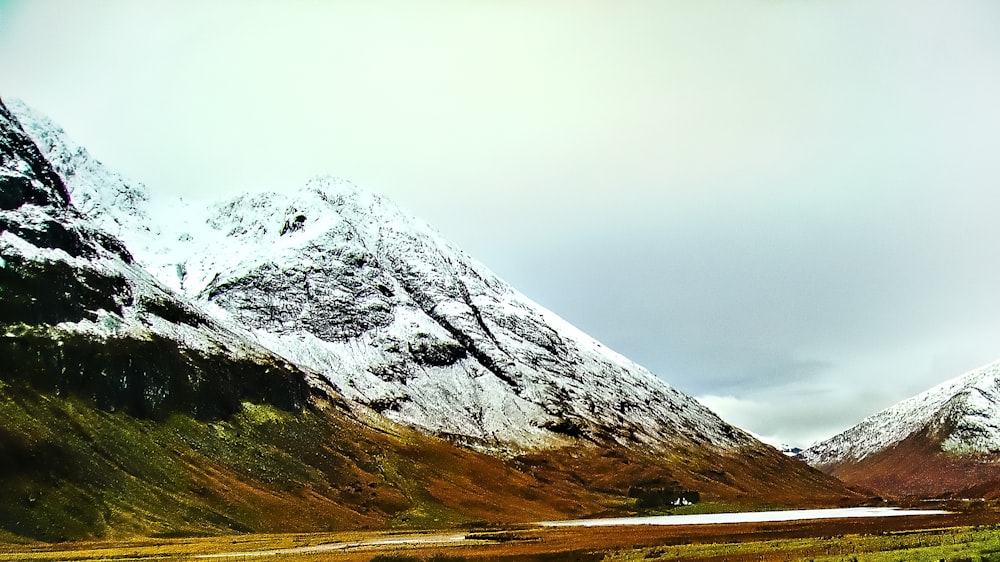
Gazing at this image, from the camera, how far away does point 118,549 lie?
118 meters

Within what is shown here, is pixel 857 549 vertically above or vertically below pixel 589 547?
above

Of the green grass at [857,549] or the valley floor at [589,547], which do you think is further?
the valley floor at [589,547]

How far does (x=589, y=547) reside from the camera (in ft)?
327

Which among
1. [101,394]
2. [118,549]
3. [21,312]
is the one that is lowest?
[118,549]

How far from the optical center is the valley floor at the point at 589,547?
7219 centimetres

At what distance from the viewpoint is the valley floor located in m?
72.2

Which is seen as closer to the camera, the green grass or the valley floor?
the green grass

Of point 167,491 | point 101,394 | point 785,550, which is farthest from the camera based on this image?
point 101,394

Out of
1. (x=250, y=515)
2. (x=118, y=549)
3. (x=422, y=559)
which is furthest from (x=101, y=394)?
(x=422, y=559)

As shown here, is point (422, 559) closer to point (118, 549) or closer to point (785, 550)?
point (785, 550)

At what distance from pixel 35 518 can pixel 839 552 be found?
128m

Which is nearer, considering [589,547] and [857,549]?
[857,549]

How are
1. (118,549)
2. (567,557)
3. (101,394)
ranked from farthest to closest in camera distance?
(101,394)
(118,549)
(567,557)

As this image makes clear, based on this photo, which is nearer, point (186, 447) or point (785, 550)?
point (785, 550)
